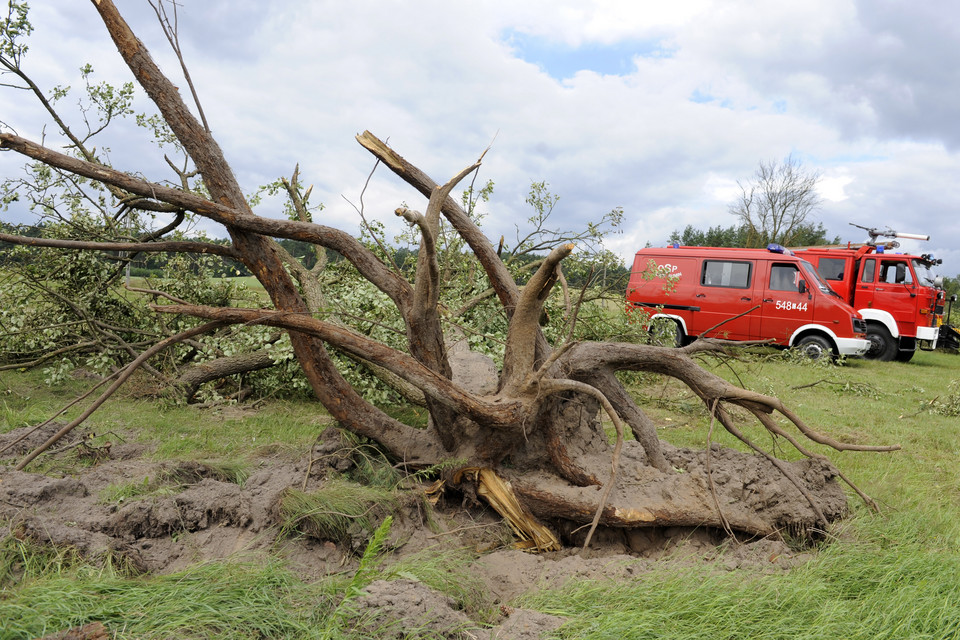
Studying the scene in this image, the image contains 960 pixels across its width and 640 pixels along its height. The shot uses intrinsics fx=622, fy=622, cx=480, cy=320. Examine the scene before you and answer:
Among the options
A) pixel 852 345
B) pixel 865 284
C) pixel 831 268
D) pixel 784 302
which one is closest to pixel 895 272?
pixel 865 284

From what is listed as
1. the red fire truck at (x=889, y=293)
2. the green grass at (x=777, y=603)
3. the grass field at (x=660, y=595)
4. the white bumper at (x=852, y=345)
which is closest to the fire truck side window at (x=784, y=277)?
the white bumper at (x=852, y=345)

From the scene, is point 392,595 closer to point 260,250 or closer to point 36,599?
point 36,599

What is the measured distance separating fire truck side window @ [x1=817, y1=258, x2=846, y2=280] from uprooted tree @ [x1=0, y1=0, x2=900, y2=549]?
39.7ft

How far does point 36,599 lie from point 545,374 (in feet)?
8.51

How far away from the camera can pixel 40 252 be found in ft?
22.6

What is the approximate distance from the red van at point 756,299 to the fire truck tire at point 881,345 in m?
1.83

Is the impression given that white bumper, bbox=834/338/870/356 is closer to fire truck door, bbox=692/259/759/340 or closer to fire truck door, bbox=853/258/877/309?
fire truck door, bbox=692/259/759/340

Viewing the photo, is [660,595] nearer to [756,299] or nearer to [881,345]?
[756,299]

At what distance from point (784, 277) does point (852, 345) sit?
1811mm

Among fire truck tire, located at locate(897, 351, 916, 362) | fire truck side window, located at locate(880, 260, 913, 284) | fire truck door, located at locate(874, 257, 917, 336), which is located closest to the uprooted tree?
fire truck door, located at locate(874, 257, 917, 336)

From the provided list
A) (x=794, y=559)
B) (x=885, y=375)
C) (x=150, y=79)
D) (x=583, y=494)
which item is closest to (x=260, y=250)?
(x=150, y=79)

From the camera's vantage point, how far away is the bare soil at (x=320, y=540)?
8.57 ft

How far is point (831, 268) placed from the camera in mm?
14516

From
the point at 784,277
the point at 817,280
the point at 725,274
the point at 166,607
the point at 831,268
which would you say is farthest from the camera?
the point at 831,268
